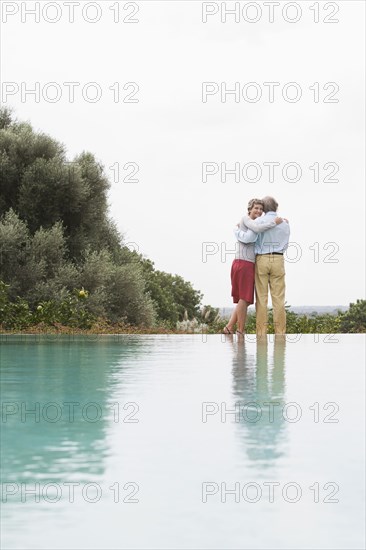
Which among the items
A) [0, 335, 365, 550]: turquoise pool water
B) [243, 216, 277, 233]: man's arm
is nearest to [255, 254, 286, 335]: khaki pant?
[243, 216, 277, 233]: man's arm

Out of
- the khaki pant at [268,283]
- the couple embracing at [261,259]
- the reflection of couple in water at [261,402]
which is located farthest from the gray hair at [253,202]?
the reflection of couple in water at [261,402]

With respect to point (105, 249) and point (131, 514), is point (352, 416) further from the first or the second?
point (105, 249)

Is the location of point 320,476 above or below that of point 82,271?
below

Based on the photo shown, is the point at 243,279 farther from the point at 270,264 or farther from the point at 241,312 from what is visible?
the point at 241,312

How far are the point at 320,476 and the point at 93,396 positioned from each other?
117 inches

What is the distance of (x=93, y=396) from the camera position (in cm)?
709

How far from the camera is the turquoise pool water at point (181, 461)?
354cm

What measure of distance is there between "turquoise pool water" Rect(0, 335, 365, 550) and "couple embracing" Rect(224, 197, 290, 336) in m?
6.42

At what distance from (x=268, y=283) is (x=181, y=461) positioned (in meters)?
11.1

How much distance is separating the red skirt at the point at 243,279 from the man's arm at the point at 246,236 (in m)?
0.48

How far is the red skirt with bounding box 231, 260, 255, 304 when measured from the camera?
15.5 meters

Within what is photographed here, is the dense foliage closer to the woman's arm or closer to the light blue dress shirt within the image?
the light blue dress shirt

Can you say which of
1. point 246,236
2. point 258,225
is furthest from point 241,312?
point 258,225

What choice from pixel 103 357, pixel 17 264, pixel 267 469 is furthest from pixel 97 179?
pixel 267 469
